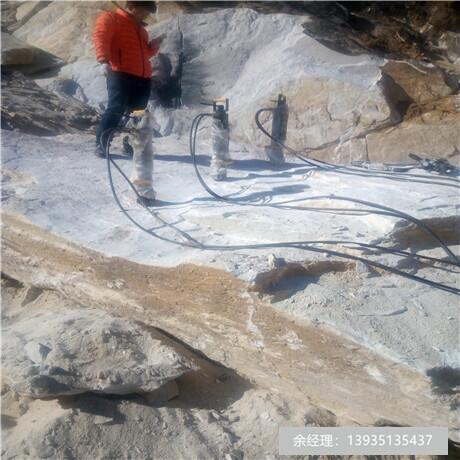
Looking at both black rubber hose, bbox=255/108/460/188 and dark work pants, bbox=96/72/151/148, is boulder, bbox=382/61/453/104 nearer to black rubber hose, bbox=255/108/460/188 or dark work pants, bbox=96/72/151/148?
black rubber hose, bbox=255/108/460/188

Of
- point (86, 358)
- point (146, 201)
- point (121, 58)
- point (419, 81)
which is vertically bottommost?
point (86, 358)

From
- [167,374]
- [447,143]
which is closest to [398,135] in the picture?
[447,143]

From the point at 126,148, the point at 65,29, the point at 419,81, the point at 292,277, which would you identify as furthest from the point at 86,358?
the point at 65,29

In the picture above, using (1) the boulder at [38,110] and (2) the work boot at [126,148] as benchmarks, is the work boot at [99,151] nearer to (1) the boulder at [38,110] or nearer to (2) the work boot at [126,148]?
(2) the work boot at [126,148]

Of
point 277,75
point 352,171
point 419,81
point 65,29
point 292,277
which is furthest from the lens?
point 65,29

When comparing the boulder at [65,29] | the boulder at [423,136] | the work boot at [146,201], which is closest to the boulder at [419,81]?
the boulder at [423,136]

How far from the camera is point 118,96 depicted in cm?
410

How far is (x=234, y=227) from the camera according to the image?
110 inches

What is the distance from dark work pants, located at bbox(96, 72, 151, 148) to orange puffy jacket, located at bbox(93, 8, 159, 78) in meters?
0.06

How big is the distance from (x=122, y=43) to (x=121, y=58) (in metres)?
0.12

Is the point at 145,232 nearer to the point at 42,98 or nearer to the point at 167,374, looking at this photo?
the point at 167,374

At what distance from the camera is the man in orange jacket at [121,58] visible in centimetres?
388

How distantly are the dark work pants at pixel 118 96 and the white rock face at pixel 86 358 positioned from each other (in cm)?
192

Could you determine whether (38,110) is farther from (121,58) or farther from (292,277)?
(292,277)
